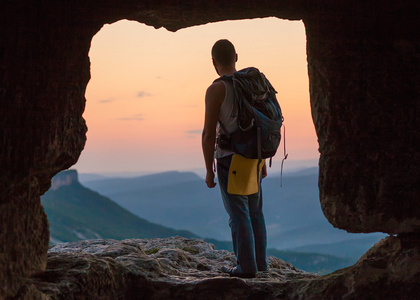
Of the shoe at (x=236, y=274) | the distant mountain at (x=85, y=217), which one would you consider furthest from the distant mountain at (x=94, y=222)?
the shoe at (x=236, y=274)

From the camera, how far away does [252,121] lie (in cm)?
572

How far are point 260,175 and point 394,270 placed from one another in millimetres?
1797

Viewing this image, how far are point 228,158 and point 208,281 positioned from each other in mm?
1344

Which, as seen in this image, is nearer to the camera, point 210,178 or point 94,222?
point 210,178

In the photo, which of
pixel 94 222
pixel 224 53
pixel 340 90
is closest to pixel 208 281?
pixel 340 90

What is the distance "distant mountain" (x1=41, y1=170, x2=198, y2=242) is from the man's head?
206ft

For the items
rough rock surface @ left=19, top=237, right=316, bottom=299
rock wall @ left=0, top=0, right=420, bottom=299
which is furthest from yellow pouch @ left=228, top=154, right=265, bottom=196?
rough rock surface @ left=19, top=237, right=316, bottom=299

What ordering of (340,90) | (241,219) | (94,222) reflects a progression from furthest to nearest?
(94,222)
(241,219)
(340,90)

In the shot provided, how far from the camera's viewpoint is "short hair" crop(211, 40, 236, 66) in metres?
6.04

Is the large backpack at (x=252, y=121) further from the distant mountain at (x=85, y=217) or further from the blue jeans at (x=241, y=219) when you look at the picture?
the distant mountain at (x=85, y=217)

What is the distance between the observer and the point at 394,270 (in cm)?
536

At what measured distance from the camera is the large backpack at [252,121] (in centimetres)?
576

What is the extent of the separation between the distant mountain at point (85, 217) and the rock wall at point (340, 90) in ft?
209

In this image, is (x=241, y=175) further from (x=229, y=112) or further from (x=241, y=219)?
(x=229, y=112)
